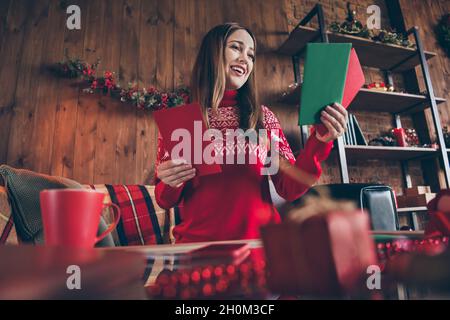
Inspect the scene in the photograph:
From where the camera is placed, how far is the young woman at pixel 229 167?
1.00m

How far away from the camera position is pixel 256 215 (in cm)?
110

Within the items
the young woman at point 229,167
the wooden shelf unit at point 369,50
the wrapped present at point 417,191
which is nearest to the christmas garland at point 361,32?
the wooden shelf unit at point 369,50

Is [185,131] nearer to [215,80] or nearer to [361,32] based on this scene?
[215,80]

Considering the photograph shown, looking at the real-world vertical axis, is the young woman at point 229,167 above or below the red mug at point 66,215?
above

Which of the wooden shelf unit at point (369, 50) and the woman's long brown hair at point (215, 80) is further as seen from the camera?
the wooden shelf unit at point (369, 50)

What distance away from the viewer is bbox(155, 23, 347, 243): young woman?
3.28ft

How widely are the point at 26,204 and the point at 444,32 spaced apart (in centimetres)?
400

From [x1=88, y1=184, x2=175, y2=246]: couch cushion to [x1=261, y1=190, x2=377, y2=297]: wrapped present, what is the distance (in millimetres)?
1412

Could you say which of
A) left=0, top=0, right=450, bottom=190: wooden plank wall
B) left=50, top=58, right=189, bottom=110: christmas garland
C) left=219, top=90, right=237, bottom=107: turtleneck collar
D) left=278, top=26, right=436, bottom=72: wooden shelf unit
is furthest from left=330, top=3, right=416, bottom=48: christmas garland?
left=219, top=90, right=237, bottom=107: turtleneck collar

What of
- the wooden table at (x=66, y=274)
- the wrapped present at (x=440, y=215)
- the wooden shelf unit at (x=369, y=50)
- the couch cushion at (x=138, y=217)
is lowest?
the wooden table at (x=66, y=274)

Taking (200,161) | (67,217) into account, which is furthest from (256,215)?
(67,217)

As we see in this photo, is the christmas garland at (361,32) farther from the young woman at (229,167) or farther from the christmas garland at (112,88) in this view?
the young woman at (229,167)

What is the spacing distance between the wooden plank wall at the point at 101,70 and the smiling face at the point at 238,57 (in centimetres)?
116

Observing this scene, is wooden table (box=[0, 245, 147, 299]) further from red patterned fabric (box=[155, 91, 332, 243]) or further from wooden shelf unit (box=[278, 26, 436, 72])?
wooden shelf unit (box=[278, 26, 436, 72])
